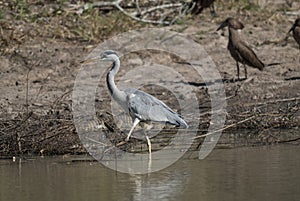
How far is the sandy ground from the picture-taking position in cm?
895

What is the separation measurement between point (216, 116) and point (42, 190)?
9.33 ft

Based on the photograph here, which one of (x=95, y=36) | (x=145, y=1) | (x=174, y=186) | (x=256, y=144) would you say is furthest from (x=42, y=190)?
(x=145, y=1)

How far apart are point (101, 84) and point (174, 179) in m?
3.98

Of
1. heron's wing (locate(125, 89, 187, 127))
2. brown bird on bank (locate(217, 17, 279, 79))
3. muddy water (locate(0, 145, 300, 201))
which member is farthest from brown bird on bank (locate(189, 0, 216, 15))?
muddy water (locate(0, 145, 300, 201))

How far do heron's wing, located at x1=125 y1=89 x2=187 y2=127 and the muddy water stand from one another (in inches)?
18.2

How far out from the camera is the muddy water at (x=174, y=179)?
23.2 ft

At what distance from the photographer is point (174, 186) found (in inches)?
292

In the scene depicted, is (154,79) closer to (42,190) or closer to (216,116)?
(216,116)

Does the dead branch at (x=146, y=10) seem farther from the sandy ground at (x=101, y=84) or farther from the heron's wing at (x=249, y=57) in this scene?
the heron's wing at (x=249, y=57)

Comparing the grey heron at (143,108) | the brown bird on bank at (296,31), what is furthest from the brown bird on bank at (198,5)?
the grey heron at (143,108)

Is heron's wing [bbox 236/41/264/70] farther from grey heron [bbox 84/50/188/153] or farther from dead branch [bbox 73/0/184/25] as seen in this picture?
grey heron [bbox 84/50/188/153]

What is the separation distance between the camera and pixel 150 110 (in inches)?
351

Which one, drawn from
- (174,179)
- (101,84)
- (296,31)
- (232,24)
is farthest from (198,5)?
(174,179)

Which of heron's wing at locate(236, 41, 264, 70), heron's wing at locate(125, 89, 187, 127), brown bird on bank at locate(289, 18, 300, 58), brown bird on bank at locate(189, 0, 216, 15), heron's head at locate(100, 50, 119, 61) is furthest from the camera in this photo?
brown bird on bank at locate(189, 0, 216, 15)
